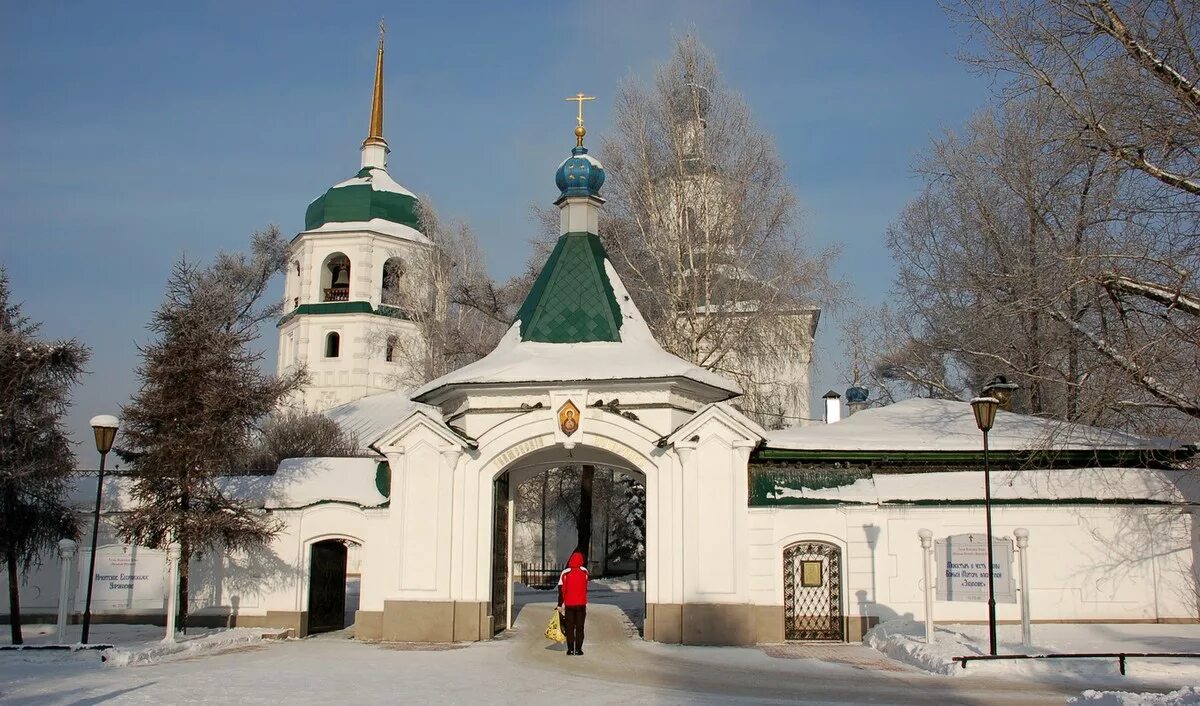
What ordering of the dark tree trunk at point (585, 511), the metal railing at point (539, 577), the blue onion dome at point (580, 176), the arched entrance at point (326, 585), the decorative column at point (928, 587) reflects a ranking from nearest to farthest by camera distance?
the decorative column at point (928, 587)
the arched entrance at point (326, 585)
the blue onion dome at point (580, 176)
the dark tree trunk at point (585, 511)
the metal railing at point (539, 577)

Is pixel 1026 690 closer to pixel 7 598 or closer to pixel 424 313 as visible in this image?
pixel 7 598

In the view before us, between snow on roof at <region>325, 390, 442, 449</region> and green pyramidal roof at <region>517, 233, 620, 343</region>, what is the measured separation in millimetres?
18624

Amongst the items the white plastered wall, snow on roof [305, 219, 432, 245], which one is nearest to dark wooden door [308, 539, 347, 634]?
the white plastered wall

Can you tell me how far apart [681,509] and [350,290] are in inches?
1126

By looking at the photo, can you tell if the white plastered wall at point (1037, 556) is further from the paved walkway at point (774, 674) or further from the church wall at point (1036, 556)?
the paved walkway at point (774, 674)

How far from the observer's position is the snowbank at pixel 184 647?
1355cm

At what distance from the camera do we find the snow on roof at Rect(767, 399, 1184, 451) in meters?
17.3

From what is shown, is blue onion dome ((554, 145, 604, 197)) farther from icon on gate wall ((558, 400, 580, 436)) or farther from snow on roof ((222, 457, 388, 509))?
snow on roof ((222, 457, 388, 509))

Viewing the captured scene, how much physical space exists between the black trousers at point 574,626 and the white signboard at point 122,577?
7144 millimetres

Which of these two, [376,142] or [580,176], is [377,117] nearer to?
[376,142]

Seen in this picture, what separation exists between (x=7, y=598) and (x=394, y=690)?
1130cm

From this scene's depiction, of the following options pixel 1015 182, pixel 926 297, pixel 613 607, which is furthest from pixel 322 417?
pixel 1015 182

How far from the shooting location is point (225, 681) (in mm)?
11742

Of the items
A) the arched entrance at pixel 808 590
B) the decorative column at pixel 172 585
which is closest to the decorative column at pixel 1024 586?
the arched entrance at pixel 808 590
